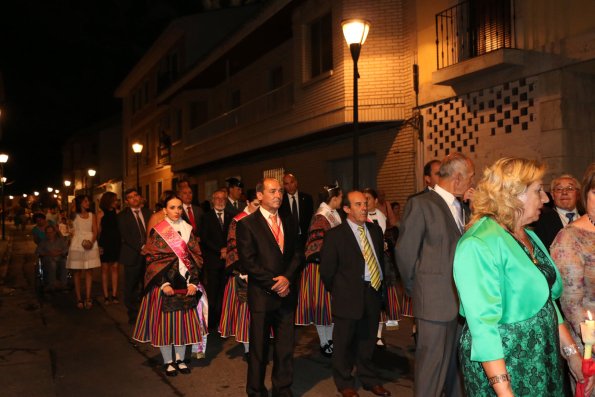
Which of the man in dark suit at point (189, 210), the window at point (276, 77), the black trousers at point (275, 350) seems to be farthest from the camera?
the window at point (276, 77)

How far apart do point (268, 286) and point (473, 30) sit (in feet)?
28.6

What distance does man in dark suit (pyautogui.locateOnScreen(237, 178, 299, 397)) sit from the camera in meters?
5.57

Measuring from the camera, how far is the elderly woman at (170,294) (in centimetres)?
668

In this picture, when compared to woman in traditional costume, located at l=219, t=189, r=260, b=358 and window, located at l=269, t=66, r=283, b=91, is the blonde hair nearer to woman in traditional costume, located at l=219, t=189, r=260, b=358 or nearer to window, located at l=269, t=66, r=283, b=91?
woman in traditional costume, located at l=219, t=189, r=260, b=358

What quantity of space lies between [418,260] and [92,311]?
762 centimetres

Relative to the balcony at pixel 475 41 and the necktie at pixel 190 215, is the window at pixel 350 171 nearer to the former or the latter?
the balcony at pixel 475 41

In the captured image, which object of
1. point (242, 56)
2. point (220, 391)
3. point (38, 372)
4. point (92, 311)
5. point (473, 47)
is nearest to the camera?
point (220, 391)

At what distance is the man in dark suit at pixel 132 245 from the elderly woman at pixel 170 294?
2.63m

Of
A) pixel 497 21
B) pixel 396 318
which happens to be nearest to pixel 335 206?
pixel 396 318

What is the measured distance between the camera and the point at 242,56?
2125 cm

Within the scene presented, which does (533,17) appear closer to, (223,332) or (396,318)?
(396,318)

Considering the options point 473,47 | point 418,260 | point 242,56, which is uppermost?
point 242,56

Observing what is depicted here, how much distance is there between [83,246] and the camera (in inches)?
440

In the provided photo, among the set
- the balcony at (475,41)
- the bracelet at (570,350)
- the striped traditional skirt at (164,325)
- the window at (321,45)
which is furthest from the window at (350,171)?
the bracelet at (570,350)
